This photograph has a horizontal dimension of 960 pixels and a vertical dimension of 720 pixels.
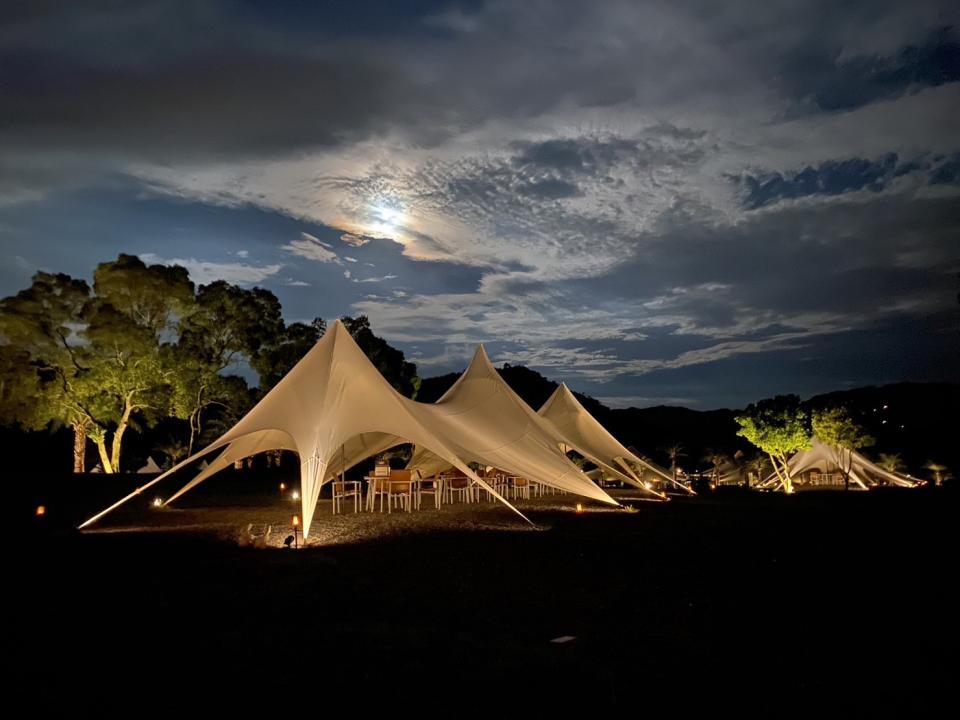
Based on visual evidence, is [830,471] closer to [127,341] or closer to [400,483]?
[400,483]

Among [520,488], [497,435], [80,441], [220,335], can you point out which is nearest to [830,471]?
[520,488]

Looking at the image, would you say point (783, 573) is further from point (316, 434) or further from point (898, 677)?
point (316, 434)

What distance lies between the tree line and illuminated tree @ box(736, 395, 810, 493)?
1935 centimetres

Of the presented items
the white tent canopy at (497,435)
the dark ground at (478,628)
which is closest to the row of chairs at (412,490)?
the white tent canopy at (497,435)

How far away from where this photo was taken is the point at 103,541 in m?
8.48

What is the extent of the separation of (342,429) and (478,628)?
581cm

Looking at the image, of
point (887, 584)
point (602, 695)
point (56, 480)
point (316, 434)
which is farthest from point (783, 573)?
point (56, 480)

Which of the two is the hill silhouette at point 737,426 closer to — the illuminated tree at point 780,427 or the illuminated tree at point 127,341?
the illuminated tree at point 780,427

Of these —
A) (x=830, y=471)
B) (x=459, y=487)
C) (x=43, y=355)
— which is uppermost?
(x=43, y=355)

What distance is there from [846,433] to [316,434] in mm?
23756

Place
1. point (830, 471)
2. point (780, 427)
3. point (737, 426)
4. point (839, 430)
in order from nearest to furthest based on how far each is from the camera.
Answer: point (839, 430)
point (780, 427)
point (830, 471)
point (737, 426)

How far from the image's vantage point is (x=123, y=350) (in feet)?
67.5

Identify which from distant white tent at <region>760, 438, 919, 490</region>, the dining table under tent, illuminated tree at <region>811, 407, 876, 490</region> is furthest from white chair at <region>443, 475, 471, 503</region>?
distant white tent at <region>760, 438, 919, 490</region>

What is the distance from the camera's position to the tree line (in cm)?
1953
